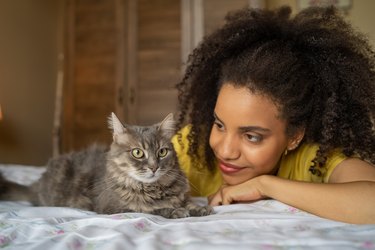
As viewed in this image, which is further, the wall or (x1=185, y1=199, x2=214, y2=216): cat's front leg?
the wall

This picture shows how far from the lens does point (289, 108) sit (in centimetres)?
133

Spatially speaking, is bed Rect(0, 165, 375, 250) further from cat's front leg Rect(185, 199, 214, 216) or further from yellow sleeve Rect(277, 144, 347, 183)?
yellow sleeve Rect(277, 144, 347, 183)

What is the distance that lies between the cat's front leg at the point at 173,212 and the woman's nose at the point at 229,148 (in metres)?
0.24

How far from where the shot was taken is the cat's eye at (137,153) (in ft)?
4.40

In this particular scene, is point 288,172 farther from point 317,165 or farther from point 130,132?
point 130,132

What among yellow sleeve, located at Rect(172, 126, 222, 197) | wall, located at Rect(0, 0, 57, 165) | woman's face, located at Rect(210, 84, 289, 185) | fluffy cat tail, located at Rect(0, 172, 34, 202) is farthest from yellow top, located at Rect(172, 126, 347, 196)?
wall, located at Rect(0, 0, 57, 165)

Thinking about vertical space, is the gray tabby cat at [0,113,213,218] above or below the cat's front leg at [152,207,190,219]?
above

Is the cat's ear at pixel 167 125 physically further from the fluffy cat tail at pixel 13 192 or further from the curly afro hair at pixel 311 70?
the fluffy cat tail at pixel 13 192

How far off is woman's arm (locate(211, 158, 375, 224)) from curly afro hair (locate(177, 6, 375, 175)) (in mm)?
155

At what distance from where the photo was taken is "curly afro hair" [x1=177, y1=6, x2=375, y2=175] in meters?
1.34

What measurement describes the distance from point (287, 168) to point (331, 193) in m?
0.45

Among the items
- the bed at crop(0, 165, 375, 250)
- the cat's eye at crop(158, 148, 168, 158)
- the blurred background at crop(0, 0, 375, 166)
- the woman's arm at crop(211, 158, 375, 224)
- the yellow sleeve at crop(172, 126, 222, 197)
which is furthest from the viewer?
the blurred background at crop(0, 0, 375, 166)

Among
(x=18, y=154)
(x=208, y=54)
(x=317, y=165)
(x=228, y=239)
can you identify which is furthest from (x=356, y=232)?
(x=18, y=154)

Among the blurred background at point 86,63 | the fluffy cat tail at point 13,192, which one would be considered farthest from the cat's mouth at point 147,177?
the blurred background at point 86,63
